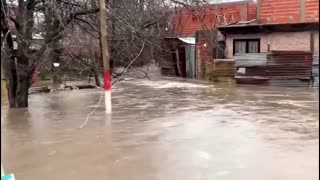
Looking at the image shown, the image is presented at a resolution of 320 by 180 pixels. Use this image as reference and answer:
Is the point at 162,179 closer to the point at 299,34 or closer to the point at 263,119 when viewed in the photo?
the point at 263,119

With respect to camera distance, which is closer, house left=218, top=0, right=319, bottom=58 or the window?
house left=218, top=0, right=319, bottom=58

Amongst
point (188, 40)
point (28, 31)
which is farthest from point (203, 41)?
point (28, 31)

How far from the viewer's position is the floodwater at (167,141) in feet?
20.1

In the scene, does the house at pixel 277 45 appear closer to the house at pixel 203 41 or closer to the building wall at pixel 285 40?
the building wall at pixel 285 40

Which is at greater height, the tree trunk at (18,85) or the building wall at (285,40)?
the building wall at (285,40)

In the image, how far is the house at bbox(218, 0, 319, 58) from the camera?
69.3 feet

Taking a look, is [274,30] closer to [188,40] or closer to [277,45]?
[277,45]

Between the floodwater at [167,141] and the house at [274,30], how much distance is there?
22.6 feet

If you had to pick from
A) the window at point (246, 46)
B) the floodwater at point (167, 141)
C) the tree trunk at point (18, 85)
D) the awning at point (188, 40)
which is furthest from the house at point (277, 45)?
the tree trunk at point (18, 85)

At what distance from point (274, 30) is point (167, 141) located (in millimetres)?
15496

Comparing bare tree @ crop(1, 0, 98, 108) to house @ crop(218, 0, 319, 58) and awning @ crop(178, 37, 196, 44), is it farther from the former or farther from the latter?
awning @ crop(178, 37, 196, 44)

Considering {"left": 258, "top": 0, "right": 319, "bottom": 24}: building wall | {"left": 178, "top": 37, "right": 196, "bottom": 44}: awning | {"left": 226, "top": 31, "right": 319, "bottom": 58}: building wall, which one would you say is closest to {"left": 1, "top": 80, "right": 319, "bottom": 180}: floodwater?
{"left": 226, "top": 31, "right": 319, "bottom": 58}: building wall

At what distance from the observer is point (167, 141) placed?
8219 millimetres

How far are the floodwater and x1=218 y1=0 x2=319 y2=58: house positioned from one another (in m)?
6.89
